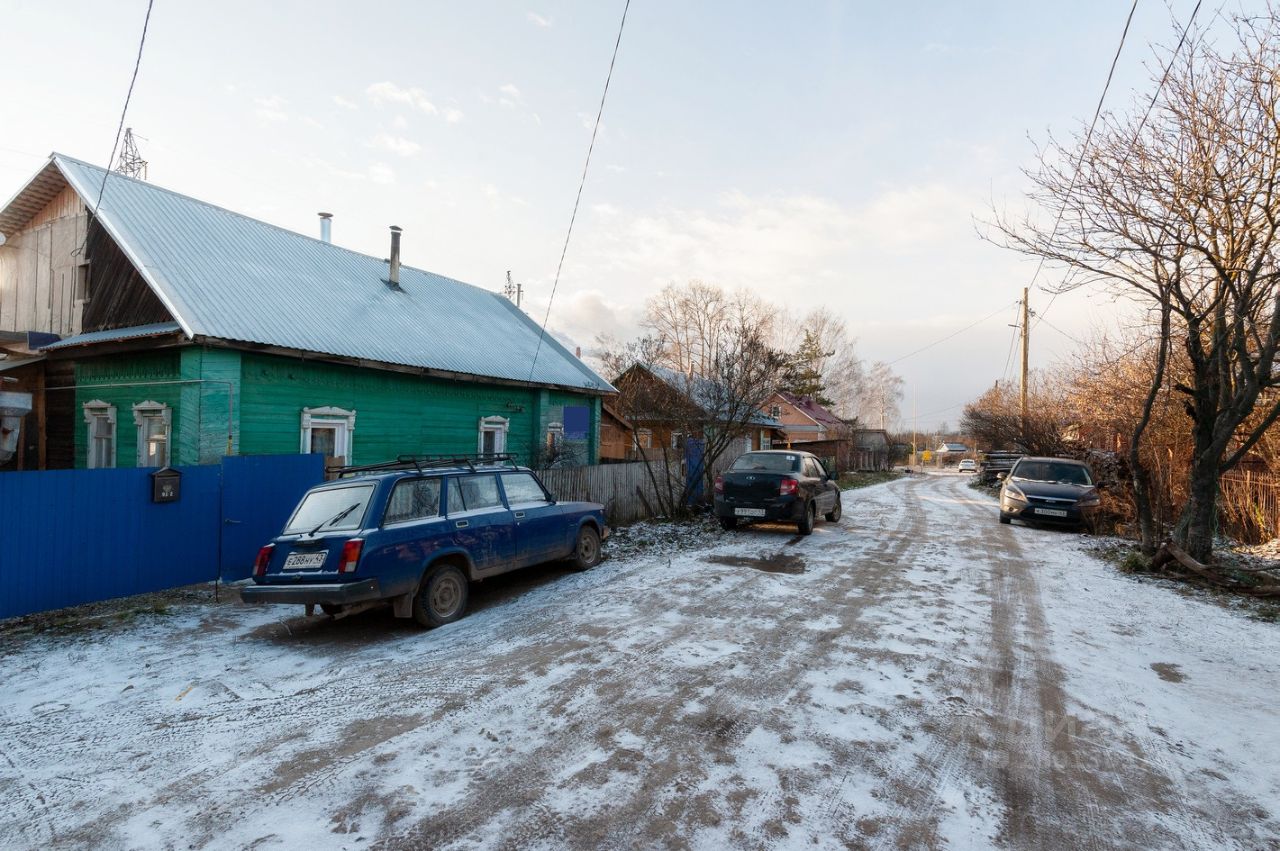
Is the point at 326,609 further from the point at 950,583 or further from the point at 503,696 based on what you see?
the point at 950,583

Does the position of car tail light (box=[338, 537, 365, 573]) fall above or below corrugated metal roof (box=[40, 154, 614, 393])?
below

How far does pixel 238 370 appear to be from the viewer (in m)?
10.3

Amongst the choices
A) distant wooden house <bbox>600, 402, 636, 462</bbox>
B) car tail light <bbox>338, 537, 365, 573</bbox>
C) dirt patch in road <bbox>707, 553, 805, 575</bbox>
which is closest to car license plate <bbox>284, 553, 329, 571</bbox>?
car tail light <bbox>338, 537, 365, 573</bbox>

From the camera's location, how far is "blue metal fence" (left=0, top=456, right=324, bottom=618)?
6.28 metres

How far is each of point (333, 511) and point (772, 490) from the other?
7.61 metres

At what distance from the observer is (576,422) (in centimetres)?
1817

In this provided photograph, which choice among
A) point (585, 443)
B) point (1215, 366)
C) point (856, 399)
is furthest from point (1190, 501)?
point (856, 399)

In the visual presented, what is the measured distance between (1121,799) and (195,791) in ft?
15.5

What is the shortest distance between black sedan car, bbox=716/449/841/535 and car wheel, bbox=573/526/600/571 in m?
3.66

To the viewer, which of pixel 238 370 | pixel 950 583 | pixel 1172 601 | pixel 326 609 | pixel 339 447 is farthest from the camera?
pixel 339 447

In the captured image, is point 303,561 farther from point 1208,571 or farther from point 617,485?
point 1208,571

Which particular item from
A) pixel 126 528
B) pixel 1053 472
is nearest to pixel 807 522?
pixel 1053 472

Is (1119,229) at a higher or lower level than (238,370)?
higher

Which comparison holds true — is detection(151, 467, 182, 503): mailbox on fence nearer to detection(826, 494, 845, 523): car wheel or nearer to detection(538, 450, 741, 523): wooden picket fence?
detection(538, 450, 741, 523): wooden picket fence
